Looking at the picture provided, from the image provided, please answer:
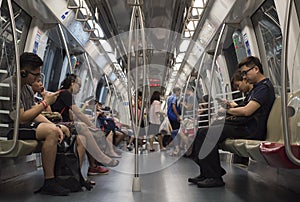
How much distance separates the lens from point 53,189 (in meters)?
2.60

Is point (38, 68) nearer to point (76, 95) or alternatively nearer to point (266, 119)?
point (76, 95)

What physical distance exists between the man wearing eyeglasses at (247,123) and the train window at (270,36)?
1.12 meters

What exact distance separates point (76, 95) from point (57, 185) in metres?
1.19

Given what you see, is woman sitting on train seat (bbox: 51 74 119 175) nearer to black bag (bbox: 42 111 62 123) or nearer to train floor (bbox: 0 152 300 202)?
black bag (bbox: 42 111 62 123)

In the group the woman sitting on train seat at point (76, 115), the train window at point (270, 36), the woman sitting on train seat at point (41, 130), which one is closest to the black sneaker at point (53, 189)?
the woman sitting on train seat at point (41, 130)

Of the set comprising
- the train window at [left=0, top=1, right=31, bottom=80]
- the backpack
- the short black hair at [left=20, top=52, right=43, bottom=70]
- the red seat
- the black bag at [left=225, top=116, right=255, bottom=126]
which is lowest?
the backpack

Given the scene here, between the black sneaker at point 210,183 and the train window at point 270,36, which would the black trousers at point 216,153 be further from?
the train window at point 270,36

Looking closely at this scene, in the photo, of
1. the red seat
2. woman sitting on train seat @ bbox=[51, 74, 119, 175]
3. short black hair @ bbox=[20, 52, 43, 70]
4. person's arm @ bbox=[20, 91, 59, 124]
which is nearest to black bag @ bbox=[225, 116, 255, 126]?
the red seat

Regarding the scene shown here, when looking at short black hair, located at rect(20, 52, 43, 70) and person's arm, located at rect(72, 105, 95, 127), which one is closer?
short black hair, located at rect(20, 52, 43, 70)

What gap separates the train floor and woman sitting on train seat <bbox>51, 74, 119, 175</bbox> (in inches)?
10.7

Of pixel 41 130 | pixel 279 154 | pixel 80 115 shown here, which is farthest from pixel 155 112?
pixel 279 154

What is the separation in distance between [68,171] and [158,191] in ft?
2.36

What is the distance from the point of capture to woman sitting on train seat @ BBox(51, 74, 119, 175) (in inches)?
131

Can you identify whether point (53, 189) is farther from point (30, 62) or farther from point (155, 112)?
point (155, 112)
